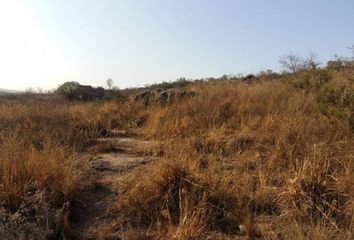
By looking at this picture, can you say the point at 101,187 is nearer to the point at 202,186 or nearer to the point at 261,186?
the point at 202,186

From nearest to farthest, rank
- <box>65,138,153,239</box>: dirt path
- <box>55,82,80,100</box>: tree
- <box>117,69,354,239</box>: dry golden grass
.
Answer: <box>117,69,354,239</box>: dry golden grass → <box>65,138,153,239</box>: dirt path → <box>55,82,80,100</box>: tree

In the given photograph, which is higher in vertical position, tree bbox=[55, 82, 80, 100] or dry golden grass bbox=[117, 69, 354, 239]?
tree bbox=[55, 82, 80, 100]

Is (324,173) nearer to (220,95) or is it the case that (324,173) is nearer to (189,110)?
(189,110)

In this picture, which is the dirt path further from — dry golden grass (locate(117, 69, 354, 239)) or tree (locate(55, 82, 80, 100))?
tree (locate(55, 82, 80, 100))

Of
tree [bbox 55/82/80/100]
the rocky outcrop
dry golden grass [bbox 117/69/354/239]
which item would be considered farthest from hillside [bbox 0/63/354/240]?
tree [bbox 55/82/80/100]

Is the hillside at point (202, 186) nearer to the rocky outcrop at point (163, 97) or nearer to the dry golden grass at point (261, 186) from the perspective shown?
the dry golden grass at point (261, 186)

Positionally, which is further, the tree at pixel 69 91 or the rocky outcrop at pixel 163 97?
the tree at pixel 69 91

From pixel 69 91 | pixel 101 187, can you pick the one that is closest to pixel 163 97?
pixel 101 187

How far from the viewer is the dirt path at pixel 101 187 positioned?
145 inches

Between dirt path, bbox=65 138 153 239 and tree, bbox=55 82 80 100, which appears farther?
tree, bbox=55 82 80 100

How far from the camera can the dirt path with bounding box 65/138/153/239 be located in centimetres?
369

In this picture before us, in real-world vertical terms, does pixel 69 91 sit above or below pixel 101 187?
above

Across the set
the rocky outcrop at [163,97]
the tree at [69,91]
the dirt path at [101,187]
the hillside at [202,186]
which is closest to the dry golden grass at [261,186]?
the hillside at [202,186]

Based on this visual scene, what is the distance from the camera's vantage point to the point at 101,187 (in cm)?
460
